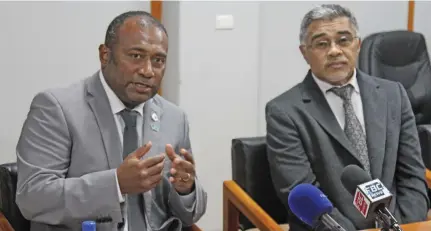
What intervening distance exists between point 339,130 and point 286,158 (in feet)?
0.82

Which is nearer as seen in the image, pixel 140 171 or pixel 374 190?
pixel 374 190

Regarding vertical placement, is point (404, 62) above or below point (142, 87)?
below

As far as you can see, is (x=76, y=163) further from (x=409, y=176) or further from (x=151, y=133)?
(x=409, y=176)

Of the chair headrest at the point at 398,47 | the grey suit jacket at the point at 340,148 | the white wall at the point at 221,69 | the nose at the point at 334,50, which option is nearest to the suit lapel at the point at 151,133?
the grey suit jacket at the point at 340,148

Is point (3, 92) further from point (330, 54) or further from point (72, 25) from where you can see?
point (330, 54)

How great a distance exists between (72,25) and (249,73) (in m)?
1.12

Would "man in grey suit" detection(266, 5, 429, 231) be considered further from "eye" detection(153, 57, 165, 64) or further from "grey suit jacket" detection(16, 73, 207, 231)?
"eye" detection(153, 57, 165, 64)

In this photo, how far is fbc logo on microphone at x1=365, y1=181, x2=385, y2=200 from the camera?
1.43 meters

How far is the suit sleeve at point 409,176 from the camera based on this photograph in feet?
8.73

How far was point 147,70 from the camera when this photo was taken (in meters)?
2.12

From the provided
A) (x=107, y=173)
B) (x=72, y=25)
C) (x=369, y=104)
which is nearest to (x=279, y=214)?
(x=369, y=104)

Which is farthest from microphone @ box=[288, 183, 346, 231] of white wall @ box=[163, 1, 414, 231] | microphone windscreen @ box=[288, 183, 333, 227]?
white wall @ box=[163, 1, 414, 231]

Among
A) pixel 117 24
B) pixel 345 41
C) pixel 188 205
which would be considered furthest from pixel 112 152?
pixel 345 41

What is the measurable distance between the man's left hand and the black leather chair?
2.40m
